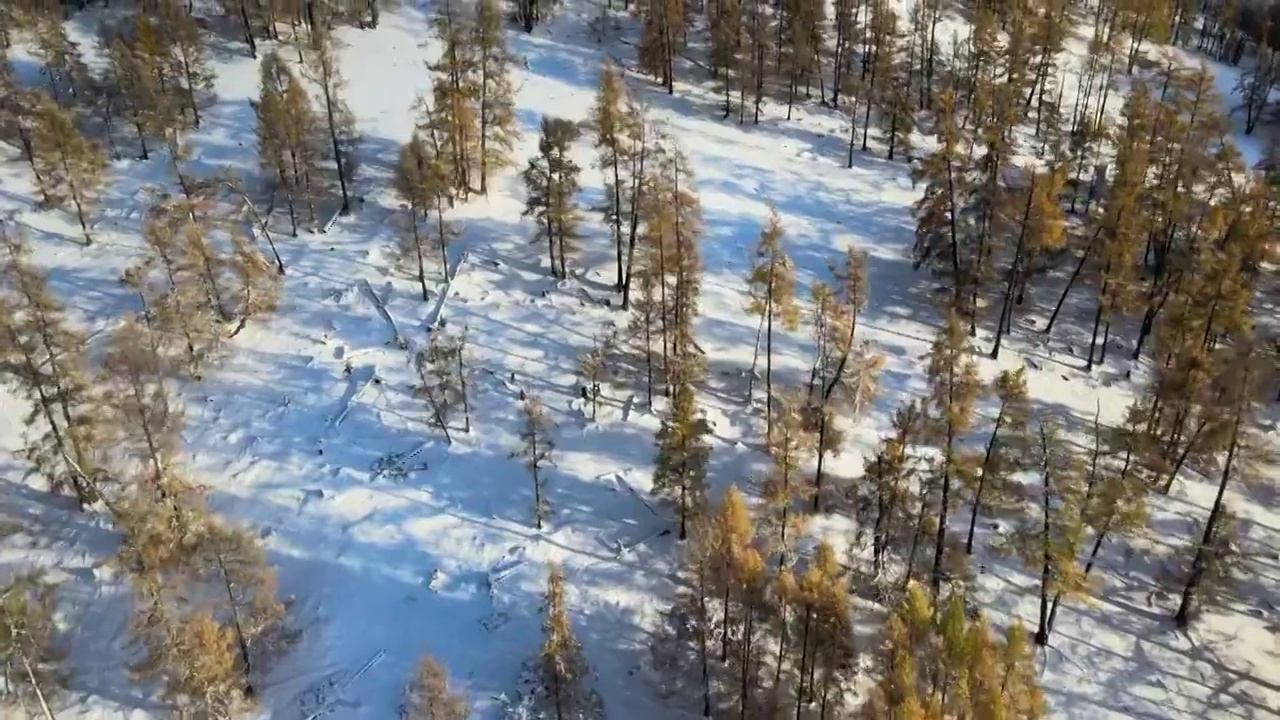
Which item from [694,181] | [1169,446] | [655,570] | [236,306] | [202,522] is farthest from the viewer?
[694,181]

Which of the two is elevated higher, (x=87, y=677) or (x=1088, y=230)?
(x=1088, y=230)

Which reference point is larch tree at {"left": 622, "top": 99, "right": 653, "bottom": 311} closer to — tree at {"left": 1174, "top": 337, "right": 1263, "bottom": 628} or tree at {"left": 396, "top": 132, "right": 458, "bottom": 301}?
tree at {"left": 396, "top": 132, "right": 458, "bottom": 301}

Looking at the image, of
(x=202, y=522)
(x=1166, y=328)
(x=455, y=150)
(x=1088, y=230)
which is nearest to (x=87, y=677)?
(x=202, y=522)

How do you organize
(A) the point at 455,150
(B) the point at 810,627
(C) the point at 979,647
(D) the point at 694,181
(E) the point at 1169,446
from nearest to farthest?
(C) the point at 979,647, (B) the point at 810,627, (E) the point at 1169,446, (A) the point at 455,150, (D) the point at 694,181

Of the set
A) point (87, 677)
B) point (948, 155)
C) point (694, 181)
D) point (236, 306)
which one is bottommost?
point (87, 677)

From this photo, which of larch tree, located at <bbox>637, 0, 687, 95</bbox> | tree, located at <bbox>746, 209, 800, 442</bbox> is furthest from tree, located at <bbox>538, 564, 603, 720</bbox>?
larch tree, located at <bbox>637, 0, 687, 95</bbox>

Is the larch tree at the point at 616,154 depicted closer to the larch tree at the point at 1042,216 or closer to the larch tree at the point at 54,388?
the larch tree at the point at 1042,216

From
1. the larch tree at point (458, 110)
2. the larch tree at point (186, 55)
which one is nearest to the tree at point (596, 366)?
the larch tree at point (458, 110)

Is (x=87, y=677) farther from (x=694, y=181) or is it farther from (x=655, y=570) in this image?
(x=694, y=181)
